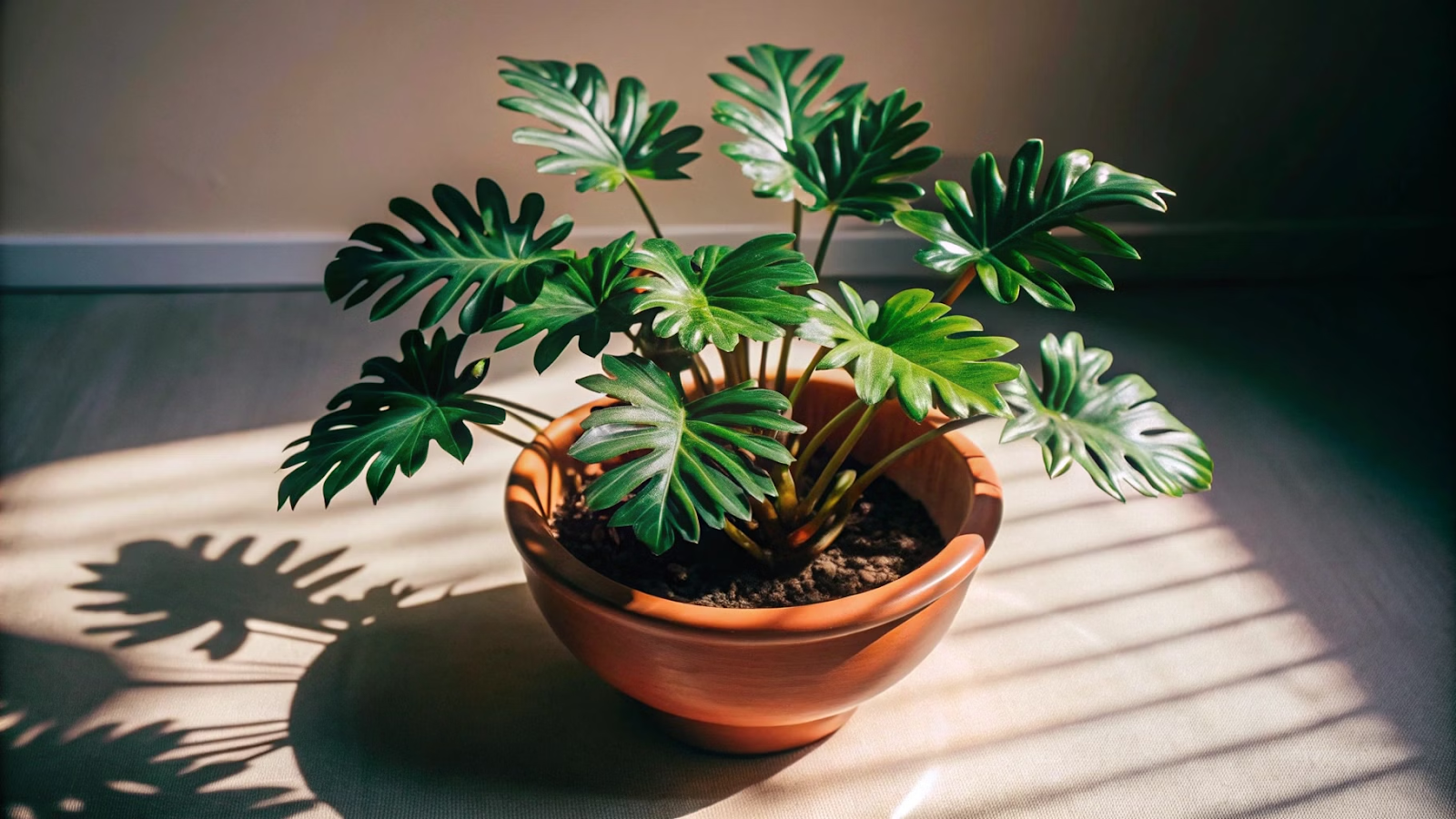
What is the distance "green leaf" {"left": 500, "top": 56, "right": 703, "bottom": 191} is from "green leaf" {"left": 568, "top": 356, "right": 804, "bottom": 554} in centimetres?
34

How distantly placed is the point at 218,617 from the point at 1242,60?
219 centimetres

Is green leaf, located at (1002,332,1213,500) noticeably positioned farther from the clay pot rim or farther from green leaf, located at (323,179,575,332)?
green leaf, located at (323,179,575,332)

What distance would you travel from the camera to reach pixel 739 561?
119 cm

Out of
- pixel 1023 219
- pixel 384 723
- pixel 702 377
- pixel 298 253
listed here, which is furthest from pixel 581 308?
pixel 298 253

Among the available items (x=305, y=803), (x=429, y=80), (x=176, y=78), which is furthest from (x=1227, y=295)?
(x=176, y=78)

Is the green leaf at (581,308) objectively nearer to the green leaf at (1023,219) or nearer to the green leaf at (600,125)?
the green leaf at (600,125)

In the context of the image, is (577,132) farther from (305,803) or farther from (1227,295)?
(1227,295)

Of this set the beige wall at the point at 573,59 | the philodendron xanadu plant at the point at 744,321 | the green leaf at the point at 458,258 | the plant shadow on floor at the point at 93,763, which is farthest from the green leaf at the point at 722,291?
the beige wall at the point at 573,59

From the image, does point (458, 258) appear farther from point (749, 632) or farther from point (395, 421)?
point (749, 632)

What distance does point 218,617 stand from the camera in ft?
4.68

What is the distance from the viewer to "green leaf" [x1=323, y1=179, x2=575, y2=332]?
3.43ft

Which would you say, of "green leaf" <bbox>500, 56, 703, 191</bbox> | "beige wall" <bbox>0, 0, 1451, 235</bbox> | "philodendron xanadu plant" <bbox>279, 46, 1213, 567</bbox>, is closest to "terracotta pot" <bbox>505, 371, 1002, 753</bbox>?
"philodendron xanadu plant" <bbox>279, 46, 1213, 567</bbox>

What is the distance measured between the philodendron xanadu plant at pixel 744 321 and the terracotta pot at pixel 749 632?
103 millimetres

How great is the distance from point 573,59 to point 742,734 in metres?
1.44
